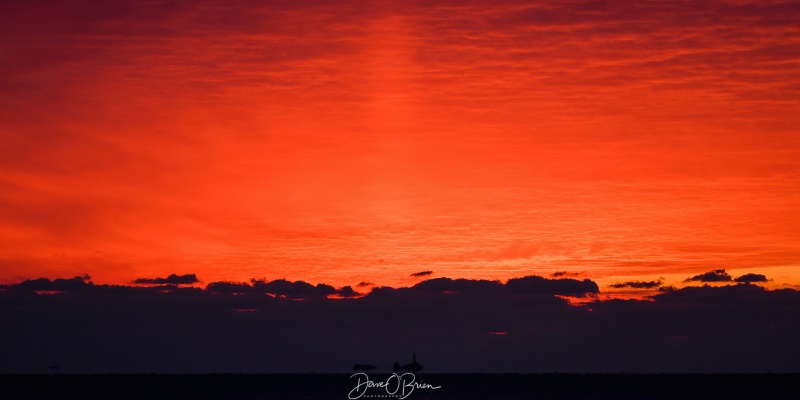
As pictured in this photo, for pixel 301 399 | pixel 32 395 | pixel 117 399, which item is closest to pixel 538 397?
pixel 301 399

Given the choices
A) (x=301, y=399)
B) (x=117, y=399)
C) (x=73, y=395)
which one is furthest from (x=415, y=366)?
(x=73, y=395)

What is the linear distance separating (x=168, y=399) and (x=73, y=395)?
20939 mm

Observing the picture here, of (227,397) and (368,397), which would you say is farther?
(227,397)

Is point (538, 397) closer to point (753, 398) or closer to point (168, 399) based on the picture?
point (753, 398)

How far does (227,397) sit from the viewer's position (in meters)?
182

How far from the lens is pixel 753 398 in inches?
6826

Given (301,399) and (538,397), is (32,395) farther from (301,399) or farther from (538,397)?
(538,397)

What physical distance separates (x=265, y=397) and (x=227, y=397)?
10.7 m

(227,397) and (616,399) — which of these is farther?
(227,397)

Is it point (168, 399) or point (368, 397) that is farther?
point (168, 399)

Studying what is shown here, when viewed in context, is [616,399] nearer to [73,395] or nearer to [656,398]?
[656,398]

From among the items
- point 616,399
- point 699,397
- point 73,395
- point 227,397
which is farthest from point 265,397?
point 699,397

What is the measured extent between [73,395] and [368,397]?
188 ft

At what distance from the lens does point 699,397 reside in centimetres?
18288
